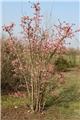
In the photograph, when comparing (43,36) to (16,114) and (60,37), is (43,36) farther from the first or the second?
(16,114)

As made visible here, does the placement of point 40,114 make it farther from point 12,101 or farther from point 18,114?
point 12,101

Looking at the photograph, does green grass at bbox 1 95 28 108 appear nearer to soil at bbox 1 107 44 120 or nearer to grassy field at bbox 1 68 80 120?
grassy field at bbox 1 68 80 120

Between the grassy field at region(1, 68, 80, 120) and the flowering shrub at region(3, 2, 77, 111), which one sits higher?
the flowering shrub at region(3, 2, 77, 111)

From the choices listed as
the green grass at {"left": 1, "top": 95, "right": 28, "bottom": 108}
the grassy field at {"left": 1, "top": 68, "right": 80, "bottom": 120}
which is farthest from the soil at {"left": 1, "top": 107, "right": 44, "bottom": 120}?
the green grass at {"left": 1, "top": 95, "right": 28, "bottom": 108}

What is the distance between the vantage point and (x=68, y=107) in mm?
8344

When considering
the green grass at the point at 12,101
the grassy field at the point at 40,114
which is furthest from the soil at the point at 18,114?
the green grass at the point at 12,101

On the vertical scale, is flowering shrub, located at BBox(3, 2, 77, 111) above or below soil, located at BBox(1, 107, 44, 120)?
above

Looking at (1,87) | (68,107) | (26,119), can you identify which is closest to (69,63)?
(1,87)

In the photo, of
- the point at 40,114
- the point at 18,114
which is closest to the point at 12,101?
the point at 18,114

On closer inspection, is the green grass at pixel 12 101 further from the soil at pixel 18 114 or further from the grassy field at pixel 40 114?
the soil at pixel 18 114

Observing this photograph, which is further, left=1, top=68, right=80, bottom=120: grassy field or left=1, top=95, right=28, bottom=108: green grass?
left=1, top=95, right=28, bottom=108: green grass

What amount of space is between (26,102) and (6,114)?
101 cm

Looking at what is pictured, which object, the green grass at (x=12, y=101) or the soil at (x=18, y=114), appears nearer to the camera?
the soil at (x=18, y=114)

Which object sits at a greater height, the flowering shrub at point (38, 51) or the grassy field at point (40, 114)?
the flowering shrub at point (38, 51)
